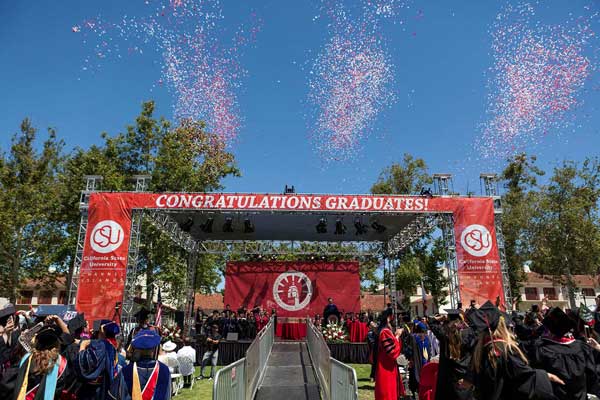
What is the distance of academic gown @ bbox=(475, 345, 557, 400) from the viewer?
9.75ft

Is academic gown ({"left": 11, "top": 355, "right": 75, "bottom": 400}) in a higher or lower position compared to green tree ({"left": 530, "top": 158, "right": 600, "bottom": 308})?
lower

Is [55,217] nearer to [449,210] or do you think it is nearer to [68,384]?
[449,210]

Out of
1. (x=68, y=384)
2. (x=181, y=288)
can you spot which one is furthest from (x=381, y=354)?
(x=181, y=288)

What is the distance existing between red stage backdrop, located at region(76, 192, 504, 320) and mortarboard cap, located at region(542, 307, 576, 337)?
478 inches

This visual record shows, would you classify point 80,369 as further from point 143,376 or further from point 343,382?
point 343,382

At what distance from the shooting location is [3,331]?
4770mm

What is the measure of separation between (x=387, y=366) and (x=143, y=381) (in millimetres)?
3937

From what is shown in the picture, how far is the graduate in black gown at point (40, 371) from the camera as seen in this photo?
3.71 metres

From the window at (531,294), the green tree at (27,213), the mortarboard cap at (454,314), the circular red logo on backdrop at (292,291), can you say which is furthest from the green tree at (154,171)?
the window at (531,294)

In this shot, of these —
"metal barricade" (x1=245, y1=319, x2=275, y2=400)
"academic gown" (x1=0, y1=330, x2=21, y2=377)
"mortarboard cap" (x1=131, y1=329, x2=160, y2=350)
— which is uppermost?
"mortarboard cap" (x1=131, y1=329, x2=160, y2=350)

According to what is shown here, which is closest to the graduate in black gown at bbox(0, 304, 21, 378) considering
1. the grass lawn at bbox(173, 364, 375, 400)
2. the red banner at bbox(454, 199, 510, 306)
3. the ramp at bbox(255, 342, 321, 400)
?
the ramp at bbox(255, 342, 321, 400)

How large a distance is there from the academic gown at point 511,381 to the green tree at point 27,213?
30950mm

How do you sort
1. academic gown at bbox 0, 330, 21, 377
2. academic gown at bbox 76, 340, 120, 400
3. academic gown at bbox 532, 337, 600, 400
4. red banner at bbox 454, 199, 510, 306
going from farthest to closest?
red banner at bbox 454, 199, 510, 306 < academic gown at bbox 0, 330, 21, 377 < academic gown at bbox 76, 340, 120, 400 < academic gown at bbox 532, 337, 600, 400

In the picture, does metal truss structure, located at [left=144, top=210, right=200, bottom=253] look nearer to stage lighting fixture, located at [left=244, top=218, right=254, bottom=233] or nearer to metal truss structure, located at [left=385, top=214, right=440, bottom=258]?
stage lighting fixture, located at [left=244, top=218, right=254, bottom=233]
